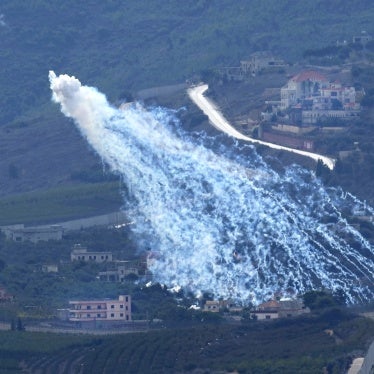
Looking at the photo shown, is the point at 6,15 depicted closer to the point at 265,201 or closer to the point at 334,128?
the point at 334,128

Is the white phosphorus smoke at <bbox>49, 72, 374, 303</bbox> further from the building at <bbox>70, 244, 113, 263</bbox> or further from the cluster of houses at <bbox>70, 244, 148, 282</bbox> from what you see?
the building at <bbox>70, 244, 113, 263</bbox>

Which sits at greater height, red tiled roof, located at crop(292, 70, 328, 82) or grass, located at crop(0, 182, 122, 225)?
red tiled roof, located at crop(292, 70, 328, 82)

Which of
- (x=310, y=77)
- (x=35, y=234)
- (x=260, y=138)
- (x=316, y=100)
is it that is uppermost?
(x=310, y=77)

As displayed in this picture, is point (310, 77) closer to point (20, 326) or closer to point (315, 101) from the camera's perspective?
point (315, 101)

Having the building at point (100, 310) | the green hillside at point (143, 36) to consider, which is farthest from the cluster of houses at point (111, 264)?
the green hillside at point (143, 36)

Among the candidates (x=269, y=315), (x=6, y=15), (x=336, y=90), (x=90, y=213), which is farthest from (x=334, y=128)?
(x=6, y=15)

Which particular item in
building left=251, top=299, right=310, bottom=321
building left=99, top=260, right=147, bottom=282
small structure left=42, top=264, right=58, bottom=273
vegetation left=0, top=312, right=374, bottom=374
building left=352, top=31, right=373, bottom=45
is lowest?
vegetation left=0, top=312, right=374, bottom=374

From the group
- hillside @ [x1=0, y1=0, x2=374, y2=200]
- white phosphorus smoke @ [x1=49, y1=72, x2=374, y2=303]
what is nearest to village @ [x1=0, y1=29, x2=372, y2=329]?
white phosphorus smoke @ [x1=49, y1=72, x2=374, y2=303]

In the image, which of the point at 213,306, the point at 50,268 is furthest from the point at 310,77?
the point at 213,306
